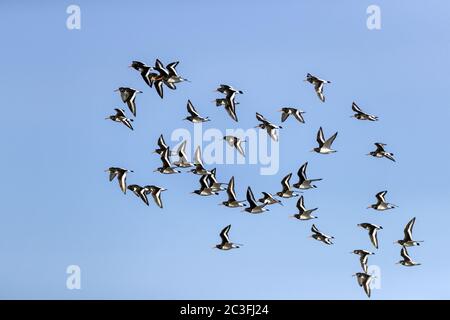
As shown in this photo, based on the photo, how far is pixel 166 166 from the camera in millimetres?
38000

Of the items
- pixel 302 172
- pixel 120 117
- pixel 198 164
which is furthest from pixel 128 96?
pixel 302 172

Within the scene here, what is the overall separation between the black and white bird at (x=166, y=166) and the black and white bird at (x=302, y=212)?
524cm

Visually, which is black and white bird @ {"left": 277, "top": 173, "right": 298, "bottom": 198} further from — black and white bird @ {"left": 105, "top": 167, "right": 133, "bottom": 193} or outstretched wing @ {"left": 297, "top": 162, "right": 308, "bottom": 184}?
black and white bird @ {"left": 105, "top": 167, "right": 133, "bottom": 193}

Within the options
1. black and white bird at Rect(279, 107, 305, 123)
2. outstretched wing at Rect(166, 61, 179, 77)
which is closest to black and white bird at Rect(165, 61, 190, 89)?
outstretched wing at Rect(166, 61, 179, 77)

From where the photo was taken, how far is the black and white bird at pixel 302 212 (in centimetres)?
3962

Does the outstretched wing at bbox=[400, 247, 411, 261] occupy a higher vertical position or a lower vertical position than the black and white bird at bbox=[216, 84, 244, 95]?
lower

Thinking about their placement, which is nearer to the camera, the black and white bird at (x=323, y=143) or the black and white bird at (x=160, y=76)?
the black and white bird at (x=160, y=76)

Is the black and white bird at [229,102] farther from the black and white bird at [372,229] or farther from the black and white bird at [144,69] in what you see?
the black and white bird at [372,229]

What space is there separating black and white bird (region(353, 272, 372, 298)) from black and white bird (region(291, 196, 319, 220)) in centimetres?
277

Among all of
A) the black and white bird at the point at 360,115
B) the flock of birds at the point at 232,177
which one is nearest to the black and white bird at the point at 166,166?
the flock of birds at the point at 232,177

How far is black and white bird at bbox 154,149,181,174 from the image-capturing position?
124 feet

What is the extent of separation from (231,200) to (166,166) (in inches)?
115

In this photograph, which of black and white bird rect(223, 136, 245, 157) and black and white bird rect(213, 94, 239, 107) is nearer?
black and white bird rect(213, 94, 239, 107)
